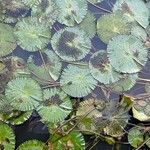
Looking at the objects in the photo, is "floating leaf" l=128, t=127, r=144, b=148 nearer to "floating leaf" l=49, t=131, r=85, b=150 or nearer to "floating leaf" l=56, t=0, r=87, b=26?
"floating leaf" l=49, t=131, r=85, b=150

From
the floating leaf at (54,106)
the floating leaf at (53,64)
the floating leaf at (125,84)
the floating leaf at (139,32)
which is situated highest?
the floating leaf at (139,32)

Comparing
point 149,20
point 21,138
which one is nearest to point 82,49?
point 149,20

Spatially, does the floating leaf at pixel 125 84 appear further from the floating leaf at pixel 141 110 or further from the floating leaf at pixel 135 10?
the floating leaf at pixel 135 10

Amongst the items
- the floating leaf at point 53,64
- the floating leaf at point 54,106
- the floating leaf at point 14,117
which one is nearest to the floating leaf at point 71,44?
the floating leaf at point 53,64

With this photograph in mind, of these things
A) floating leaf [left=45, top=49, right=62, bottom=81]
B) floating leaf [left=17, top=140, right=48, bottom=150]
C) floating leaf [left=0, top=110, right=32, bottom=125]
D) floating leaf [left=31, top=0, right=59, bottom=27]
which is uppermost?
floating leaf [left=31, top=0, right=59, bottom=27]

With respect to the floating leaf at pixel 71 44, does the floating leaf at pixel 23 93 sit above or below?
below

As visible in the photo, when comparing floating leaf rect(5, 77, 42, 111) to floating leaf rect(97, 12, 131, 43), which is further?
floating leaf rect(97, 12, 131, 43)

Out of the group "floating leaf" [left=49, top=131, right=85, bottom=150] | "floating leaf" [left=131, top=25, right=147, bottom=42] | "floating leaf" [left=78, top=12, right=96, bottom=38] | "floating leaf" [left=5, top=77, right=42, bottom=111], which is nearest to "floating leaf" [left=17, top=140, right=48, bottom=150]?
"floating leaf" [left=49, top=131, right=85, bottom=150]

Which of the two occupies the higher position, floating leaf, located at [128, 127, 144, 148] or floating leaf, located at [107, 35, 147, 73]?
floating leaf, located at [107, 35, 147, 73]
